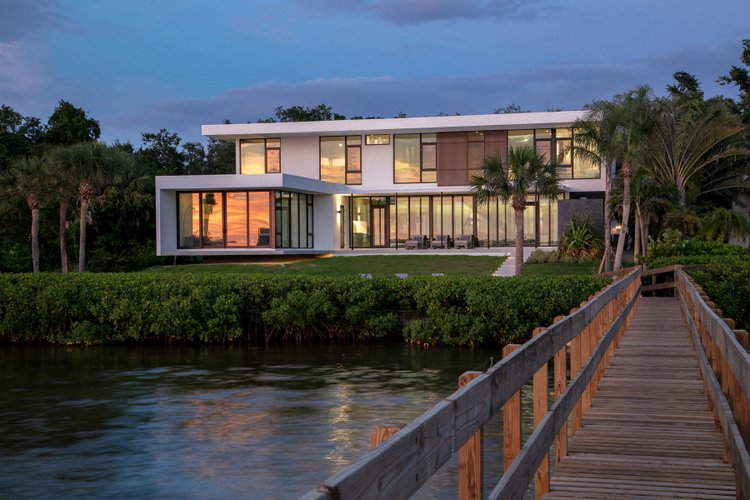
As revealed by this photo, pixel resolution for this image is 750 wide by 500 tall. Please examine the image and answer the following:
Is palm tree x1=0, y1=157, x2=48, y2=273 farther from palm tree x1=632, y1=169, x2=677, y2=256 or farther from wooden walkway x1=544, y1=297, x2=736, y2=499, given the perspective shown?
wooden walkway x1=544, y1=297, x2=736, y2=499

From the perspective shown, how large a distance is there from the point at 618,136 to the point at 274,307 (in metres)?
15.7

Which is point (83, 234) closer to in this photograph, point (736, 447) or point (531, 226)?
→ point (531, 226)

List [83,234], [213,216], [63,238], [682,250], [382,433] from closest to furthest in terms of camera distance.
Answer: [382,433] < [682,250] < [83,234] < [63,238] < [213,216]

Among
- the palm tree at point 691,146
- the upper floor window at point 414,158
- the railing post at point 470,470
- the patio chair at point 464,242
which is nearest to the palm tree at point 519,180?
the palm tree at point 691,146

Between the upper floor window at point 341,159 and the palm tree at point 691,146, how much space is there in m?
14.8

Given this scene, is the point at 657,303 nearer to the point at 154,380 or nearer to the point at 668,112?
the point at 154,380

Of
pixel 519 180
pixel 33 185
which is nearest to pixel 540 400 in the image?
pixel 519 180

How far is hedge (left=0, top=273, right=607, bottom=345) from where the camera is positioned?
27.0 m

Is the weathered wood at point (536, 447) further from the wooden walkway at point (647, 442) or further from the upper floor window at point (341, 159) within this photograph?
the upper floor window at point (341, 159)

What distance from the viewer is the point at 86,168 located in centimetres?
3988

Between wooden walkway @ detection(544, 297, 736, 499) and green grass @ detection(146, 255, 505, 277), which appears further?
green grass @ detection(146, 255, 505, 277)

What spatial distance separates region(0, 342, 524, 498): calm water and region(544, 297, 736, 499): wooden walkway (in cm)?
275

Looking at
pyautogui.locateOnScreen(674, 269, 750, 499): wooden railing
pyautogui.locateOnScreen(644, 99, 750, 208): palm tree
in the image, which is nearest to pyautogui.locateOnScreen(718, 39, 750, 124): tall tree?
pyautogui.locateOnScreen(644, 99, 750, 208): palm tree

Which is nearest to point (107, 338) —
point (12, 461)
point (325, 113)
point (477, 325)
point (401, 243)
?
point (477, 325)
